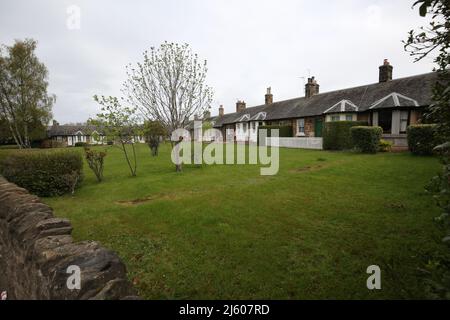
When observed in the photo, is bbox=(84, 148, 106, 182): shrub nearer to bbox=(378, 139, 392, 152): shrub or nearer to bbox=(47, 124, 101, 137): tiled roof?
bbox=(378, 139, 392, 152): shrub

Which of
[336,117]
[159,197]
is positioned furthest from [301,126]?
[159,197]

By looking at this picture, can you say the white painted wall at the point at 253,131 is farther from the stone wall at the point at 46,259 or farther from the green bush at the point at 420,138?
the stone wall at the point at 46,259

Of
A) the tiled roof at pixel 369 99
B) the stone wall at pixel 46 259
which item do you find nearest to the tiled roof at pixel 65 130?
the tiled roof at pixel 369 99

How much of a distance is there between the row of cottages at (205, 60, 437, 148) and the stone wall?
1200 cm

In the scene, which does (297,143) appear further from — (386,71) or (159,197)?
(159,197)

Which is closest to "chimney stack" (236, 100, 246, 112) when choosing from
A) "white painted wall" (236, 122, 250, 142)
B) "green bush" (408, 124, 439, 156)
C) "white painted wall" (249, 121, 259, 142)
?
"white painted wall" (236, 122, 250, 142)

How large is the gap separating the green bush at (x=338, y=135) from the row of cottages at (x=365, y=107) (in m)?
2.48

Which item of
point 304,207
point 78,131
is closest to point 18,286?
point 304,207

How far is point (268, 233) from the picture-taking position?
218 inches

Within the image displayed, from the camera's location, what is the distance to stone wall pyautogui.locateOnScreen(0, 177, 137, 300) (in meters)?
2.38

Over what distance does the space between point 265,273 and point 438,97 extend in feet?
11.4

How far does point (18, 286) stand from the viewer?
396 cm

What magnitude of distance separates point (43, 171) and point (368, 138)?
61.4 feet

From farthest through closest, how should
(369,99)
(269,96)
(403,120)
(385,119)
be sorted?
(269,96) → (369,99) → (385,119) → (403,120)
